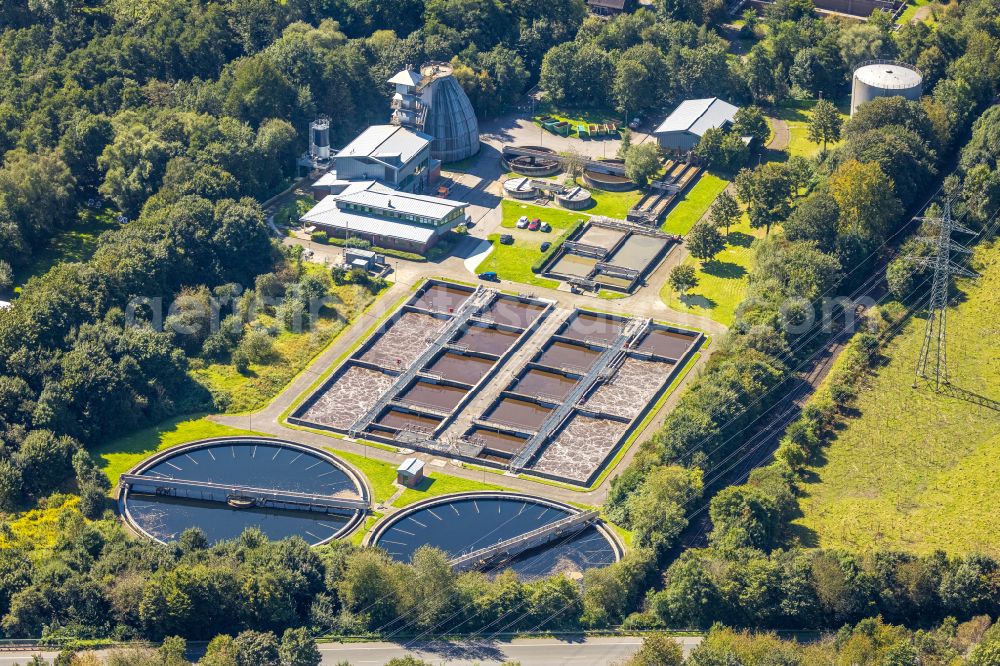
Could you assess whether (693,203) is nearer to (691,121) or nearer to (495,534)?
(691,121)

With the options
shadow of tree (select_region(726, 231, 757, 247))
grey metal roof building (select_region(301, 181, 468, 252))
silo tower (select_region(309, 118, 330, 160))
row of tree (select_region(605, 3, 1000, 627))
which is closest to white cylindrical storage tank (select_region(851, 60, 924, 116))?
row of tree (select_region(605, 3, 1000, 627))

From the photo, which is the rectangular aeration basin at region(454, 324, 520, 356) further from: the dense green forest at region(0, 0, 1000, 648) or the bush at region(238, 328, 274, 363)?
the bush at region(238, 328, 274, 363)

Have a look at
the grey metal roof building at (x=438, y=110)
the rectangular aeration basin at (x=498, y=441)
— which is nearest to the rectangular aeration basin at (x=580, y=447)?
the rectangular aeration basin at (x=498, y=441)

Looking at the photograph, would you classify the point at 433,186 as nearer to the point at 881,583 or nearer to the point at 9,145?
the point at 9,145

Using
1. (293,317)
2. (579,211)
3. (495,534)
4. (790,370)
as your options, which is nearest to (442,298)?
(293,317)

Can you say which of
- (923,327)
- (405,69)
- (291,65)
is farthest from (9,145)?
(923,327)

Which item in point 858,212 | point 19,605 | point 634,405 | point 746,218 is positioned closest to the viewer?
point 19,605

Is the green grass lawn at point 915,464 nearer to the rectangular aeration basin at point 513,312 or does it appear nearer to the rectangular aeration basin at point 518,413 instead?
the rectangular aeration basin at point 518,413
